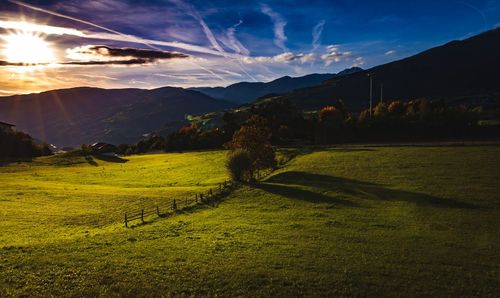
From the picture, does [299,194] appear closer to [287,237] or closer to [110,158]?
[287,237]

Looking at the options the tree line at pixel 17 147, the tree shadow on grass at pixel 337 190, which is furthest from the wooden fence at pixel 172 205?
the tree line at pixel 17 147

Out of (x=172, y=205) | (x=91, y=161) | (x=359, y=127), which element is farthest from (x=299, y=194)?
(x=91, y=161)

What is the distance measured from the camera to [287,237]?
3331cm

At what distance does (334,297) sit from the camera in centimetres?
1967

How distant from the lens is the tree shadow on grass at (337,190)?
151 ft

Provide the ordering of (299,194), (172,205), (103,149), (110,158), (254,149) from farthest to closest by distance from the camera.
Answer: (103,149) < (110,158) < (254,149) < (299,194) < (172,205)

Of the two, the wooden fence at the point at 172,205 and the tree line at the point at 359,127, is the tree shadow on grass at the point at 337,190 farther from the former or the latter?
the tree line at the point at 359,127

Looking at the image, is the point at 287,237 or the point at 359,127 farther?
the point at 359,127

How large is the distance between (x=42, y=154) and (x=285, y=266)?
600 feet

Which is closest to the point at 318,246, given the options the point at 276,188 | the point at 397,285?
the point at 397,285

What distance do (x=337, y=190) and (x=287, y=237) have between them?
23.6 metres

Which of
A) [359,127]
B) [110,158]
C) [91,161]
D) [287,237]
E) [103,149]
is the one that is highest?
[359,127]

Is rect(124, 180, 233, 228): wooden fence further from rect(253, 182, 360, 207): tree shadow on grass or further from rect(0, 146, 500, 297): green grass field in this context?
rect(253, 182, 360, 207): tree shadow on grass

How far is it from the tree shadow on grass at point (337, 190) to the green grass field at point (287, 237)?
0.20 meters
